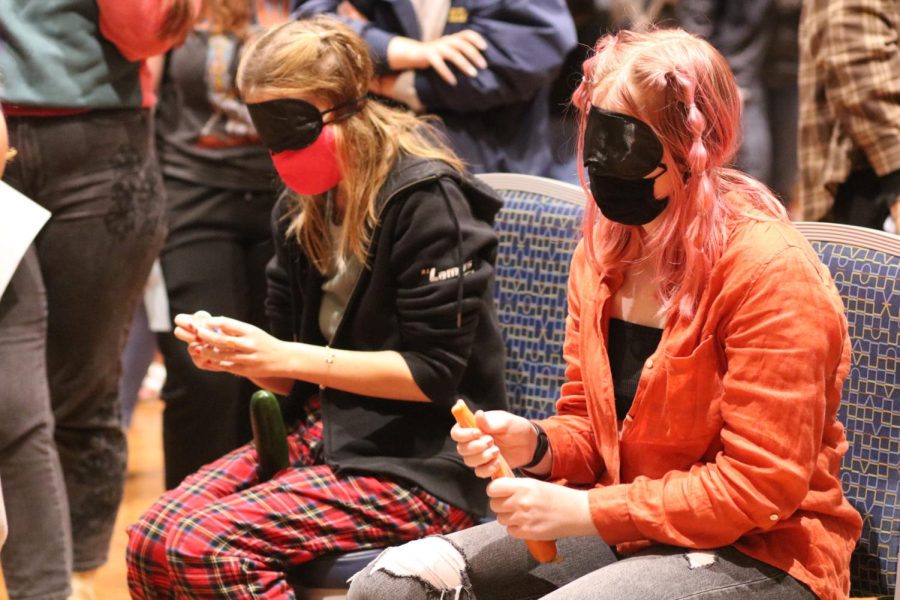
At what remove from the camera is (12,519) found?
87.7 inches

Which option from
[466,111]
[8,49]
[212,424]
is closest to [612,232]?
[466,111]

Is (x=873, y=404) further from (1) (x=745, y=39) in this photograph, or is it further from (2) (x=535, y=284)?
(1) (x=745, y=39)

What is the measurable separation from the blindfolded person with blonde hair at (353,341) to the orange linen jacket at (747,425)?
40cm

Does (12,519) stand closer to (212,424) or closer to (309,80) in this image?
(212,424)

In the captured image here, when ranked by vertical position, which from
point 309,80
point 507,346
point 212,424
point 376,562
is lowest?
point 212,424

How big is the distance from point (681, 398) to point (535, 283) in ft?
2.21

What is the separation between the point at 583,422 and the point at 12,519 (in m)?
1.08

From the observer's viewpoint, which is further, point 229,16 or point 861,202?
point 229,16

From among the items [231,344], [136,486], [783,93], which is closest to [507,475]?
[231,344]

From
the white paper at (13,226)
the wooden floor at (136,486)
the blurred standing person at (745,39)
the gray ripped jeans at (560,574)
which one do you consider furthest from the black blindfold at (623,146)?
the blurred standing person at (745,39)

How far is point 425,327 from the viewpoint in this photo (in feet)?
6.53

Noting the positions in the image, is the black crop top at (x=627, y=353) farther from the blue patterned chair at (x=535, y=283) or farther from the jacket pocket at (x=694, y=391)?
the blue patterned chair at (x=535, y=283)

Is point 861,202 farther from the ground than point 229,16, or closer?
closer

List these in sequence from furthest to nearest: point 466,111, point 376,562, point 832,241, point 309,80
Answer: point 466,111 → point 309,80 → point 832,241 → point 376,562
